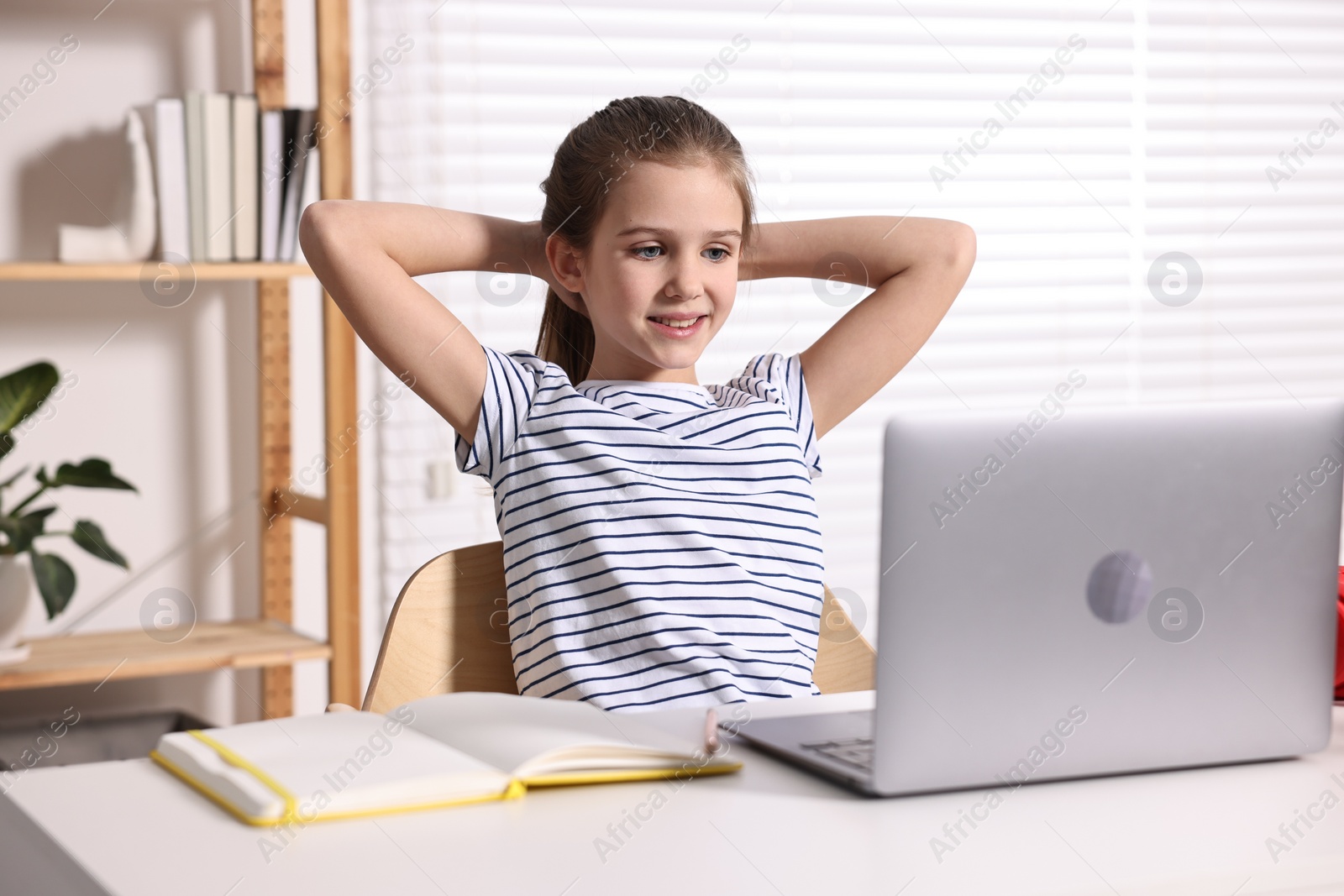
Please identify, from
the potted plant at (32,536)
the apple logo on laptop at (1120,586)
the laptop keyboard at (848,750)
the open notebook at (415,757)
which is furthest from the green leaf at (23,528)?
the apple logo on laptop at (1120,586)

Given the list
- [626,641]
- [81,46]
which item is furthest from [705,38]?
[626,641]

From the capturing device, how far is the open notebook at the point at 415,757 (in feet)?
2.18

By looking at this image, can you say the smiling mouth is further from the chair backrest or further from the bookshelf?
the bookshelf

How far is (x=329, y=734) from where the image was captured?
0.77m

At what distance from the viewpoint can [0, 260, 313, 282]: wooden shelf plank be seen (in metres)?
1.81

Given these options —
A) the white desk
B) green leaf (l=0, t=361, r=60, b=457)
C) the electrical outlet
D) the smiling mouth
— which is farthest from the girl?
the electrical outlet

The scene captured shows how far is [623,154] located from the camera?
1.25 meters

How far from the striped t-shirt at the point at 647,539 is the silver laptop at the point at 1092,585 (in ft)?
1.27

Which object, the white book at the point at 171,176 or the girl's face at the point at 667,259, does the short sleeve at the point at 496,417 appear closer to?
the girl's face at the point at 667,259

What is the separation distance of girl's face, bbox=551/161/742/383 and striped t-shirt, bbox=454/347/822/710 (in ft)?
0.21

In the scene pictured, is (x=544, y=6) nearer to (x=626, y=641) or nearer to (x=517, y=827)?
(x=626, y=641)

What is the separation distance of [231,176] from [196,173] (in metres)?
0.05

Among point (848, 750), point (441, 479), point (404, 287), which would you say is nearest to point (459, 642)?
point (404, 287)

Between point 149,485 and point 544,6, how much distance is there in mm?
1014
